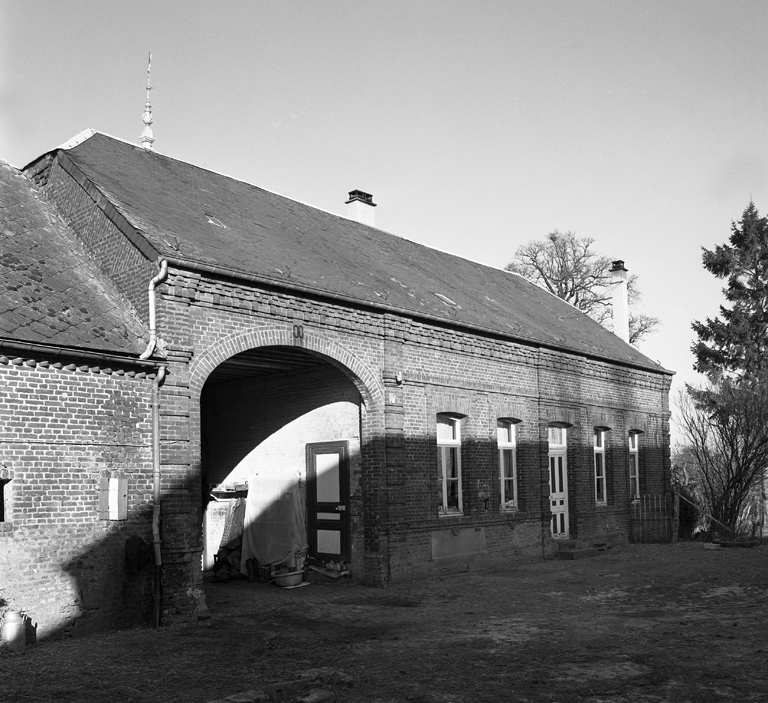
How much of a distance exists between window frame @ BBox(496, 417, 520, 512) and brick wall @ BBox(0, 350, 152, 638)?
8743 mm

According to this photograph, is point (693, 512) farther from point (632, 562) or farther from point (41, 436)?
point (41, 436)

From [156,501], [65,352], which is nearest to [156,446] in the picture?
[156,501]

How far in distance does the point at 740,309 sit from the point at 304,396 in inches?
908

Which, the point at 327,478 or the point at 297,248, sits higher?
the point at 297,248

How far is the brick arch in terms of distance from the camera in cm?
1147

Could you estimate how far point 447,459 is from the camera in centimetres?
1623

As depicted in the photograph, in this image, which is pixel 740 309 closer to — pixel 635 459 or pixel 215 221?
pixel 635 459

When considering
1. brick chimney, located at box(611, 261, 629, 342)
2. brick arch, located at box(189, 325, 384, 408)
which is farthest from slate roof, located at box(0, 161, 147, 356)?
brick chimney, located at box(611, 261, 629, 342)

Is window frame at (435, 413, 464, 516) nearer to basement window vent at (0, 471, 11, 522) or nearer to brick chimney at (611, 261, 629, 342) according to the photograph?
basement window vent at (0, 471, 11, 522)

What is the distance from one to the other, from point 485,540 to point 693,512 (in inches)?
428

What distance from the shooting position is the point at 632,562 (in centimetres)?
1686

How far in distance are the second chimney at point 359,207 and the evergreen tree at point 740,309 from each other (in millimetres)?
17314

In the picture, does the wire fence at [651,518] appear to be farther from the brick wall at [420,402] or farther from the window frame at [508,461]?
the window frame at [508,461]

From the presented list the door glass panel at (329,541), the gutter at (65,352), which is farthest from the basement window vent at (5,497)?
the door glass panel at (329,541)
